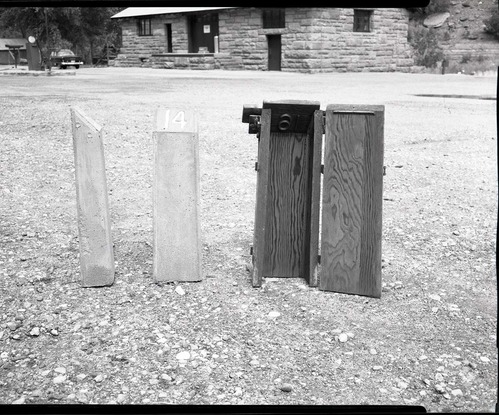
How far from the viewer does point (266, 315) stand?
138 inches

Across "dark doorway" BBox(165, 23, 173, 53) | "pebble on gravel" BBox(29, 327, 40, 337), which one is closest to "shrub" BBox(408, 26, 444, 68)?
"dark doorway" BBox(165, 23, 173, 53)

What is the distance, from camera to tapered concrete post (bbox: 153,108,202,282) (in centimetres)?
366

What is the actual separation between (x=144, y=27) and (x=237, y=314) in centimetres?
3078

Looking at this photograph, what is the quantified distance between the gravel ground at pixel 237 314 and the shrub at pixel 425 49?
2572cm

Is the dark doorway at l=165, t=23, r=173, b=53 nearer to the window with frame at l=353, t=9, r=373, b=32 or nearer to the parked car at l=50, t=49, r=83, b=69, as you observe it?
the parked car at l=50, t=49, r=83, b=69

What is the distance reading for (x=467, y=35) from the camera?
44.1m

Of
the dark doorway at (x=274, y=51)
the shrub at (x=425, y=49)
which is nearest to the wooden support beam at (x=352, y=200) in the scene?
the dark doorway at (x=274, y=51)

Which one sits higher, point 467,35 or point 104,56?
point 467,35

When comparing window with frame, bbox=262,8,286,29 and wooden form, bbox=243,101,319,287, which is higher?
window with frame, bbox=262,8,286,29

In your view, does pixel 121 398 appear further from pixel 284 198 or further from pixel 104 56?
pixel 104 56

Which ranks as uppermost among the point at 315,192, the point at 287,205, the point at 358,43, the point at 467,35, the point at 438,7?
the point at 438,7

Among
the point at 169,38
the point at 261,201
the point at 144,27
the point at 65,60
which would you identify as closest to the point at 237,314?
the point at 261,201

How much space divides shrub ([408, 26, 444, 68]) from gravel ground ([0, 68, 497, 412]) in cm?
2572

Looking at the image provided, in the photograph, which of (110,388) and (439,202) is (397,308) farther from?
(439,202)
